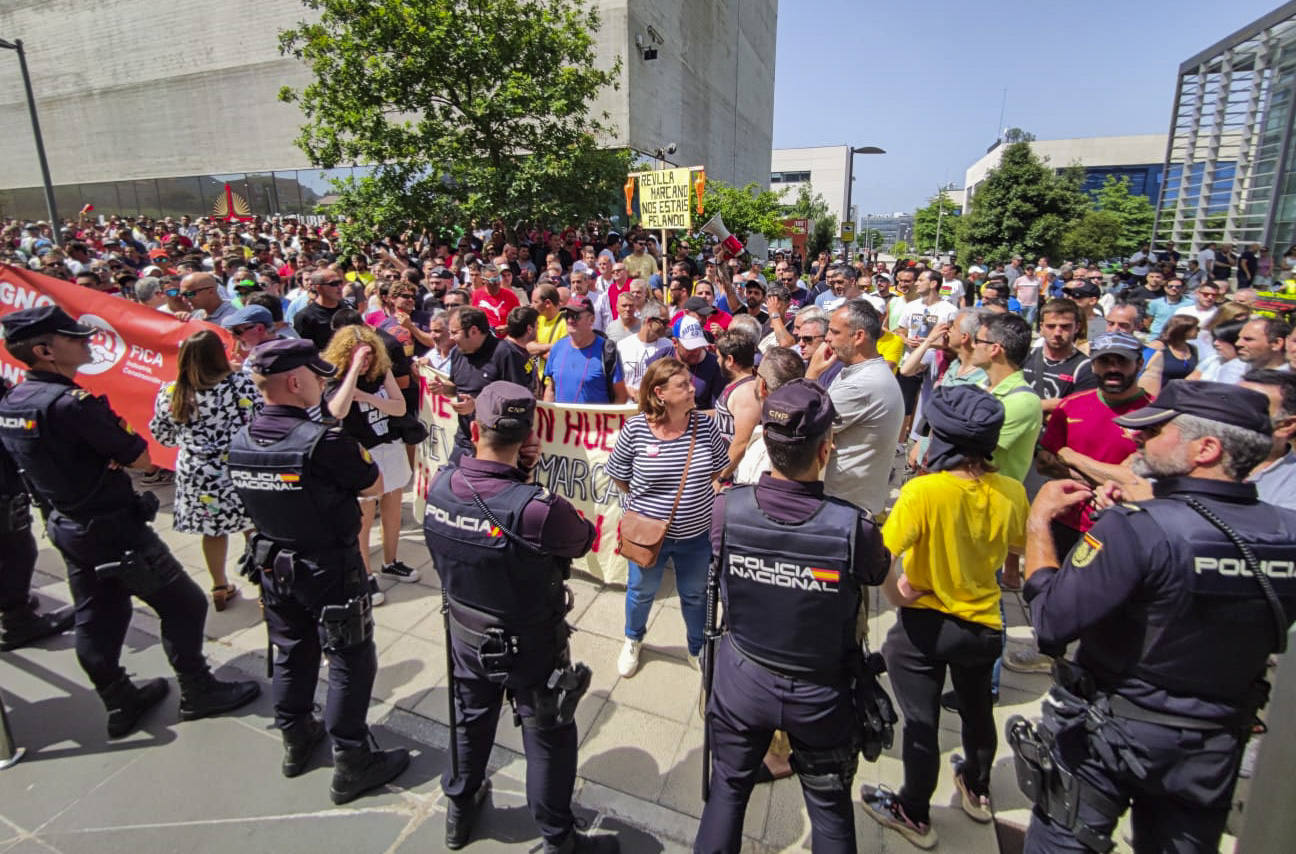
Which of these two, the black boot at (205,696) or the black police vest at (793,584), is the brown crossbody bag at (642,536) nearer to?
the black police vest at (793,584)

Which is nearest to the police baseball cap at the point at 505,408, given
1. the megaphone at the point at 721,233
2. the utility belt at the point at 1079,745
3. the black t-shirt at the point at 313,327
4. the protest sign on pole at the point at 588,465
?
the utility belt at the point at 1079,745

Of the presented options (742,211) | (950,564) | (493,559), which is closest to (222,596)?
(493,559)

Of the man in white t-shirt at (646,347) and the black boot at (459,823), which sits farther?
the man in white t-shirt at (646,347)

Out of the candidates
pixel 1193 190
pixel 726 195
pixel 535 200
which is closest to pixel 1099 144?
pixel 1193 190

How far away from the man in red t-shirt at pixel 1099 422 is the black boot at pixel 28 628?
6186 mm

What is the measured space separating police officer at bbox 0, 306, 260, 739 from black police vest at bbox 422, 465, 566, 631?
196 cm

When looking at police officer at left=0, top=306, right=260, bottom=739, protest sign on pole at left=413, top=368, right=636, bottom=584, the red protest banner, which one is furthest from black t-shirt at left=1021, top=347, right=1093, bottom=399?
the red protest banner

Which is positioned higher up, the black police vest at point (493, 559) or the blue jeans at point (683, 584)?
the black police vest at point (493, 559)

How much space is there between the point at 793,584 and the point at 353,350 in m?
3.19

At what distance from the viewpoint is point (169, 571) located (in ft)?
11.2

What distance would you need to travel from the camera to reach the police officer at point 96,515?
10.4 ft

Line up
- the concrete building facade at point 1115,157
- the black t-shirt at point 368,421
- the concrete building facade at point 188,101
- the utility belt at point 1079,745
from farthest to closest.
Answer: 1. the concrete building facade at point 1115,157
2. the concrete building facade at point 188,101
3. the black t-shirt at point 368,421
4. the utility belt at point 1079,745

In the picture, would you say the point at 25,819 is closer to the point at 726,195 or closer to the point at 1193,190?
the point at 726,195

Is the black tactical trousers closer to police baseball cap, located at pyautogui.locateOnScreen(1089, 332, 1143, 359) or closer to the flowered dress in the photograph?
the flowered dress
